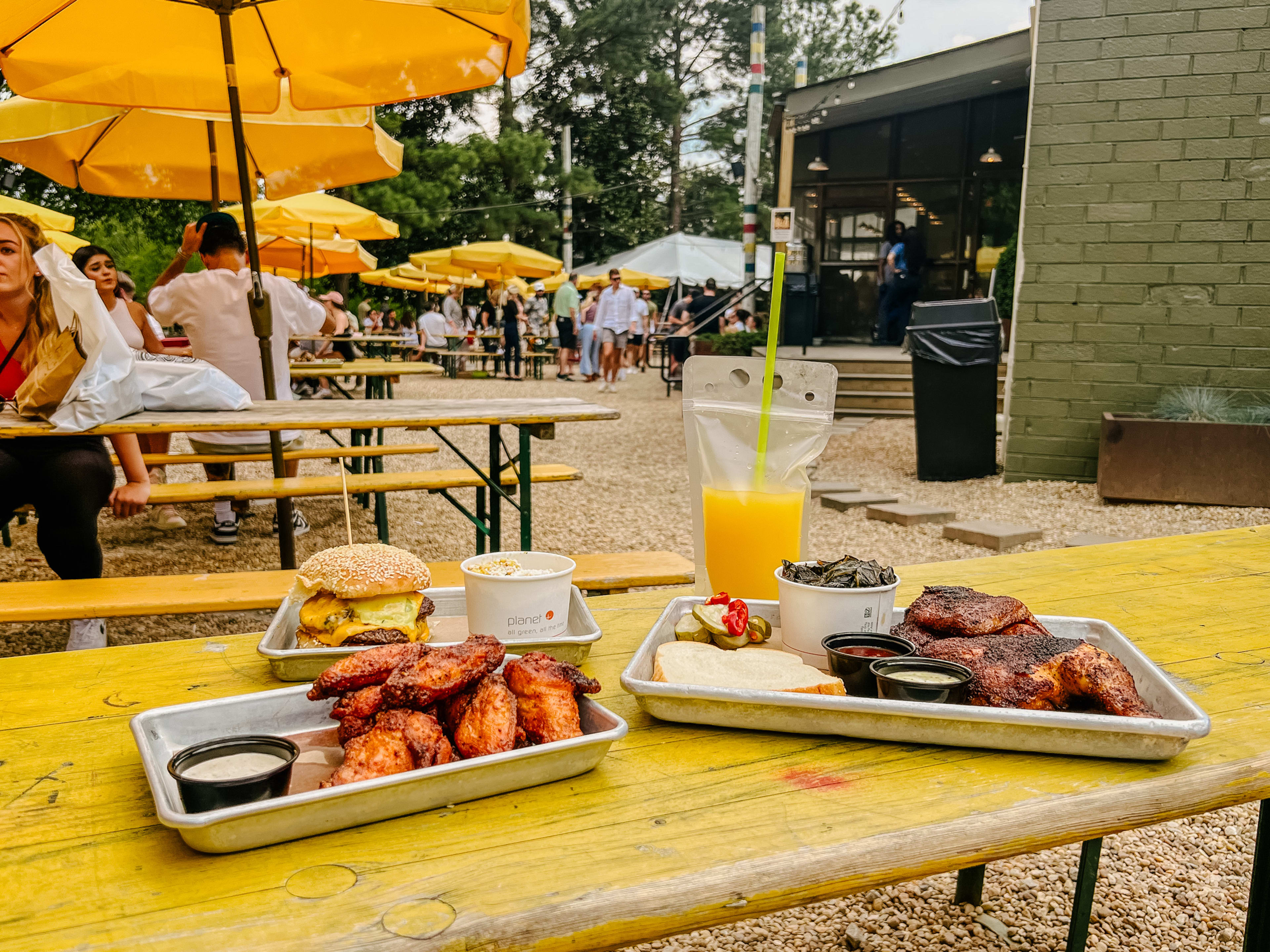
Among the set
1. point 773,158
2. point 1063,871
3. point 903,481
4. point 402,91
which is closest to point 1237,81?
point 903,481

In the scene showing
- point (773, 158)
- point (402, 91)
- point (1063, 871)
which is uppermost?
point (773, 158)

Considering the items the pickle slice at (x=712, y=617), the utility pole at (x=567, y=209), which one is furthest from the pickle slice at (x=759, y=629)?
the utility pole at (x=567, y=209)

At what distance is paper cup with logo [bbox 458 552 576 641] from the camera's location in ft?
4.20

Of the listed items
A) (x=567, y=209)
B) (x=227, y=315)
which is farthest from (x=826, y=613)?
(x=567, y=209)

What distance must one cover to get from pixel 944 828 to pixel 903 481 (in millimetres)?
Answer: 6478

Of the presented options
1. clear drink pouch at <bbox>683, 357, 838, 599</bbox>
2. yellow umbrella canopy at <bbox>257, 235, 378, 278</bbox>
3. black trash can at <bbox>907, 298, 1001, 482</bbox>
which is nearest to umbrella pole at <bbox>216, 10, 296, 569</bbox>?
clear drink pouch at <bbox>683, 357, 838, 599</bbox>

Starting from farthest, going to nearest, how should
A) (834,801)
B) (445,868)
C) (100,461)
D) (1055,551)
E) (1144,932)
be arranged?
1. (100,461)
2. (1055,551)
3. (1144,932)
4. (834,801)
5. (445,868)

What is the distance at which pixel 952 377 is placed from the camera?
22.0 feet

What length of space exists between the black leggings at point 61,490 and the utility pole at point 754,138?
11.8 meters

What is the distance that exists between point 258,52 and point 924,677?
14.0 ft

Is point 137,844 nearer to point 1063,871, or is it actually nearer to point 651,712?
point 651,712

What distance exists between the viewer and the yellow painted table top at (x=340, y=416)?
2984 mm

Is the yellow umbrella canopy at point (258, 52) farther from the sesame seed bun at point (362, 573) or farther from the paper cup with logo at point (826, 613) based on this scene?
the paper cup with logo at point (826, 613)

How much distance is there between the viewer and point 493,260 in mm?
17703
